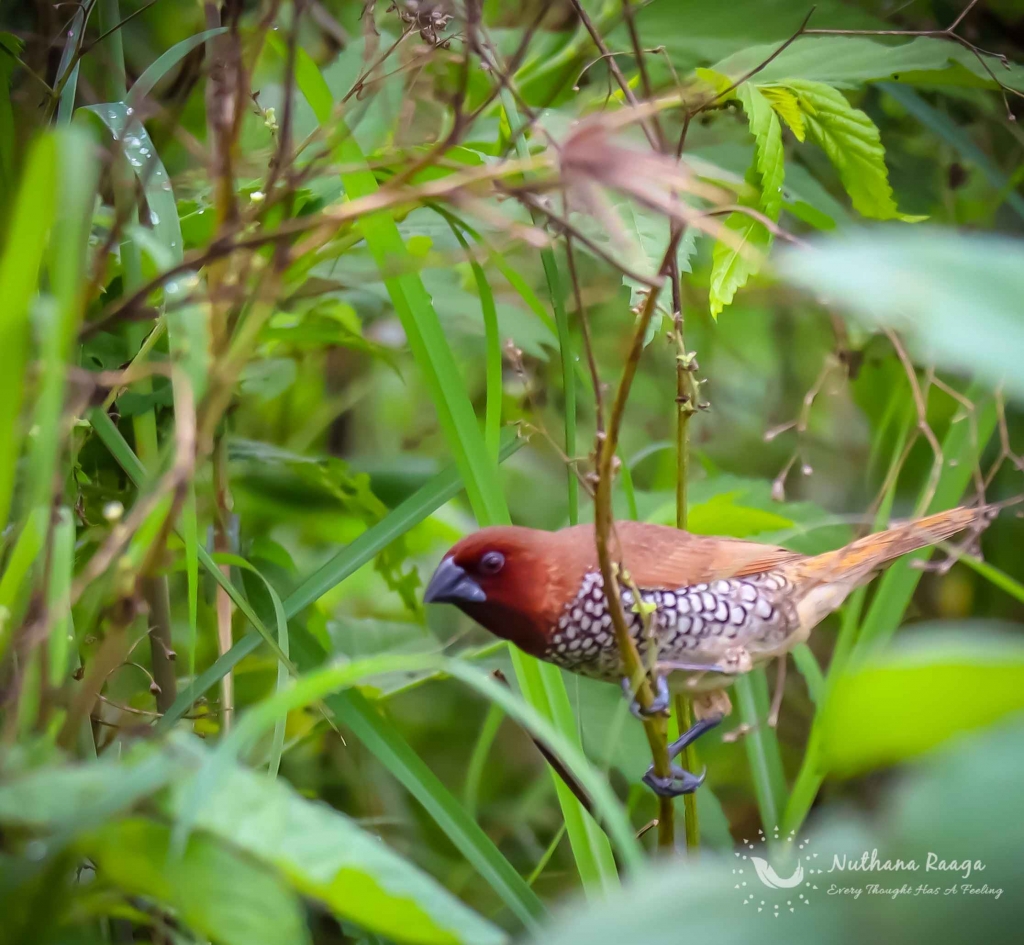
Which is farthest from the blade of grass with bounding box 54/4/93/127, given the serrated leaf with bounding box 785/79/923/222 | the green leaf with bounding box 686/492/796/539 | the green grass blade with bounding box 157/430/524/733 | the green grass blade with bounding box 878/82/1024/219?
the green grass blade with bounding box 878/82/1024/219

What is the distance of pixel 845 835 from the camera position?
1.56ft

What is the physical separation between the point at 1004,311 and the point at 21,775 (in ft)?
1.99

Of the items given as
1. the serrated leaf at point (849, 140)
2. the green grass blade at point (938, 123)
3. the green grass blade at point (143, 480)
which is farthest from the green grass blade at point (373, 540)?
the green grass blade at point (938, 123)

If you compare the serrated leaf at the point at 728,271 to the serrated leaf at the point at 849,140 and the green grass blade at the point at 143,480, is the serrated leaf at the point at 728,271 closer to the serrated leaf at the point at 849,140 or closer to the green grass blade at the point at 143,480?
the serrated leaf at the point at 849,140

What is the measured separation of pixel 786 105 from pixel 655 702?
0.73 m

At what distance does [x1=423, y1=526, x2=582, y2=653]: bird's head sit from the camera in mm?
1215

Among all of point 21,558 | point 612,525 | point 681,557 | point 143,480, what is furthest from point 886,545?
point 21,558

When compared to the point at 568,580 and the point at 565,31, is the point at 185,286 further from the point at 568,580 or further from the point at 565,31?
the point at 565,31

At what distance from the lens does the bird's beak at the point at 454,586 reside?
1.23 m

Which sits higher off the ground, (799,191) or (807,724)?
(799,191)

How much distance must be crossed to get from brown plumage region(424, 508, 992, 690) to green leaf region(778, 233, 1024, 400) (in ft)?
2.25

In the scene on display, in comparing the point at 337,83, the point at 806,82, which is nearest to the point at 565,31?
the point at 337,83

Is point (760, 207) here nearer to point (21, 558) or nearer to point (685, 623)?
point (685, 623)

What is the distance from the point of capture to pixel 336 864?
572 millimetres
